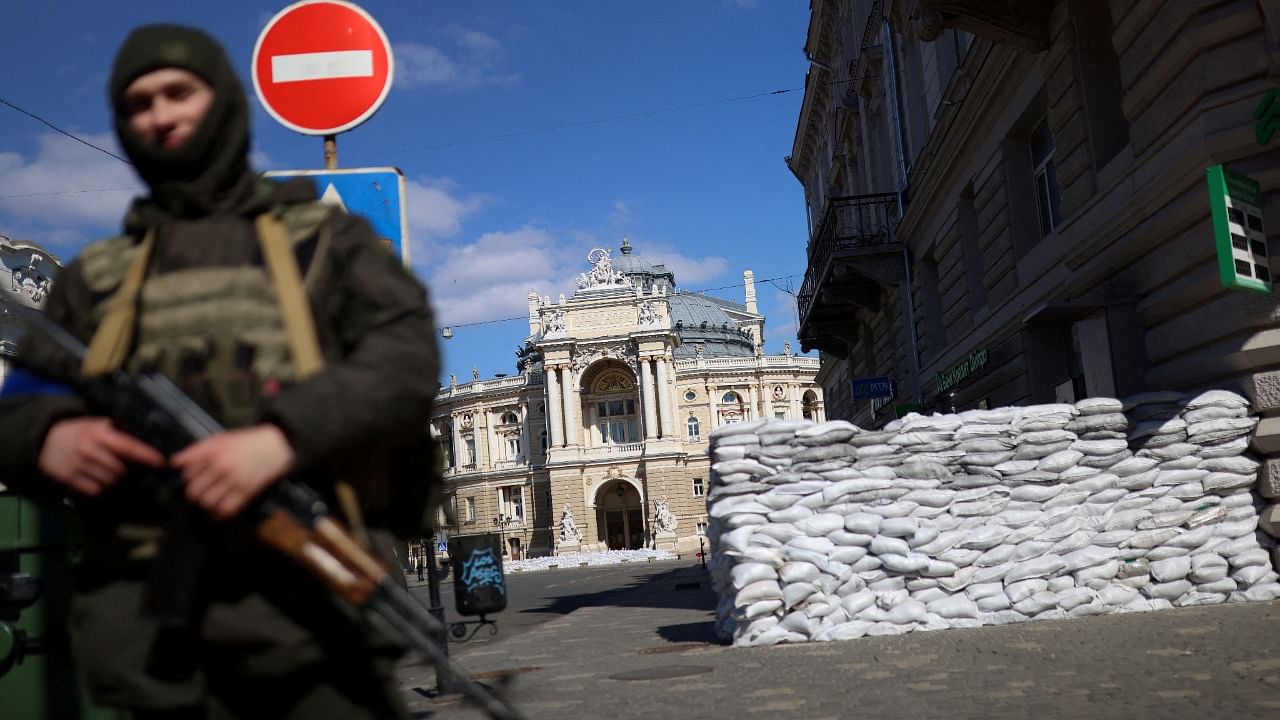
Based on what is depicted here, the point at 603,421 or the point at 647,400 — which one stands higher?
the point at 647,400

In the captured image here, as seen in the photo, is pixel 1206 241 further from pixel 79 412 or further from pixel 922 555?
pixel 79 412

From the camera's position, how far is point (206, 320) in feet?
6.48

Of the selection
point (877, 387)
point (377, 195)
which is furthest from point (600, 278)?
point (377, 195)

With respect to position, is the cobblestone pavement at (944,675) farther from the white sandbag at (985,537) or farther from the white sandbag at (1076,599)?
the white sandbag at (985,537)

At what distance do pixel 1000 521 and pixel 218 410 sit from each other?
8772 millimetres

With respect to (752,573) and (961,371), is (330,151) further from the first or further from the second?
(961,371)

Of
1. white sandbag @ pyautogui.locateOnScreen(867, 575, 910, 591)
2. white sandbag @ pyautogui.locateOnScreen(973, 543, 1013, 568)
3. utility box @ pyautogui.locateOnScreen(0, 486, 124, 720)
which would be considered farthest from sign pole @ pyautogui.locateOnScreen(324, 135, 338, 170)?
white sandbag @ pyautogui.locateOnScreen(973, 543, 1013, 568)

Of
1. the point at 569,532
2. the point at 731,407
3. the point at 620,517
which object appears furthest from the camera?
the point at 731,407

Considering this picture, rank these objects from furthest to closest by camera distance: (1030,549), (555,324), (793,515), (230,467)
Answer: (555,324)
(793,515)
(1030,549)
(230,467)

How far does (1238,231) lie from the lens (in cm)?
846

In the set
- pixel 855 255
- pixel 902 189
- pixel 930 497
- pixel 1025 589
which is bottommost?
pixel 1025 589

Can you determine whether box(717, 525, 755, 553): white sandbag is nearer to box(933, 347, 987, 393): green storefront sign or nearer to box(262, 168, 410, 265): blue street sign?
box(262, 168, 410, 265): blue street sign

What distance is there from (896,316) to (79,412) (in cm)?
2237

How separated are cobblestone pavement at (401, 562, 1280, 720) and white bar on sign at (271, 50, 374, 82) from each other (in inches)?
131
